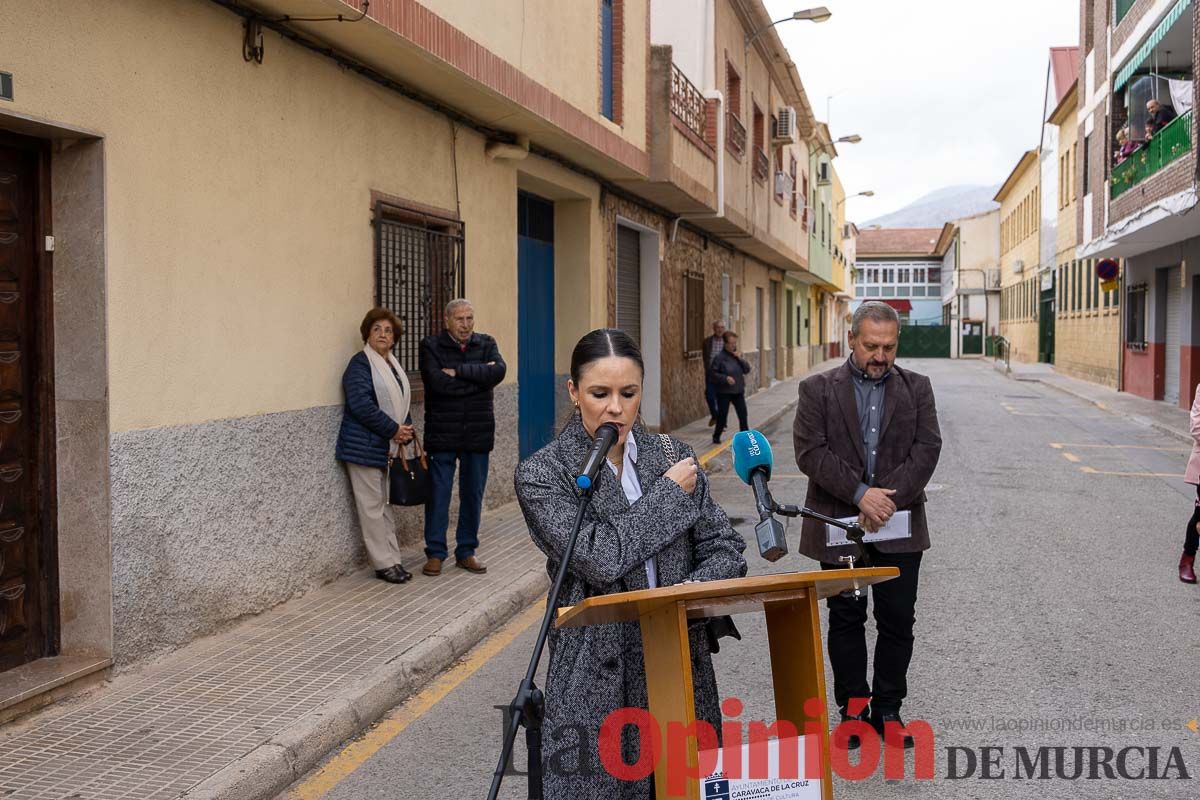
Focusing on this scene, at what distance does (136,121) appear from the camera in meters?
5.53

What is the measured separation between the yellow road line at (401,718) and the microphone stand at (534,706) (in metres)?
2.05

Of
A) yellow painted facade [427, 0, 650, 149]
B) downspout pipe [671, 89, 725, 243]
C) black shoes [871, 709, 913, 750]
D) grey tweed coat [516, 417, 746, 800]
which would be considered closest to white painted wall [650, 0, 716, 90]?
downspout pipe [671, 89, 725, 243]

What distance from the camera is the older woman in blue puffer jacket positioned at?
735cm

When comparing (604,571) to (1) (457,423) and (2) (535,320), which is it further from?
(2) (535,320)

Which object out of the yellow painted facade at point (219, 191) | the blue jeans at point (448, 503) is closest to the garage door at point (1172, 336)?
the yellow painted facade at point (219, 191)

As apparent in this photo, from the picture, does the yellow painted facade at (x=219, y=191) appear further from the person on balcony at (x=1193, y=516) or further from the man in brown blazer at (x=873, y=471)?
the person on balcony at (x=1193, y=516)

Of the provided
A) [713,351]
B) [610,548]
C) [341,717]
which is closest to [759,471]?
[610,548]

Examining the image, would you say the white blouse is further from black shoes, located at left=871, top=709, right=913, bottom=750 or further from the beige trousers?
the beige trousers

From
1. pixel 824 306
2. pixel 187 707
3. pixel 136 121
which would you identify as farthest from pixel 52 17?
pixel 824 306

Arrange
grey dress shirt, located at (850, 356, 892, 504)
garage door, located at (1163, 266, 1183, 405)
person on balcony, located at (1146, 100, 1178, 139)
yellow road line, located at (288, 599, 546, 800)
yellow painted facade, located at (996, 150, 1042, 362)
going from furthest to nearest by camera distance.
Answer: yellow painted facade, located at (996, 150, 1042, 362) < garage door, located at (1163, 266, 1183, 405) < person on balcony, located at (1146, 100, 1178, 139) < grey dress shirt, located at (850, 356, 892, 504) < yellow road line, located at (288, 599, 546, 800)

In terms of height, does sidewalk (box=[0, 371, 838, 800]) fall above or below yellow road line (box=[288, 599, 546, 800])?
above

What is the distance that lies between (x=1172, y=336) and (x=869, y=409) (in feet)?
73.7

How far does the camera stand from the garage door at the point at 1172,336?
23672 mm

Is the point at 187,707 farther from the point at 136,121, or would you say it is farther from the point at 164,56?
the point at 164,56
